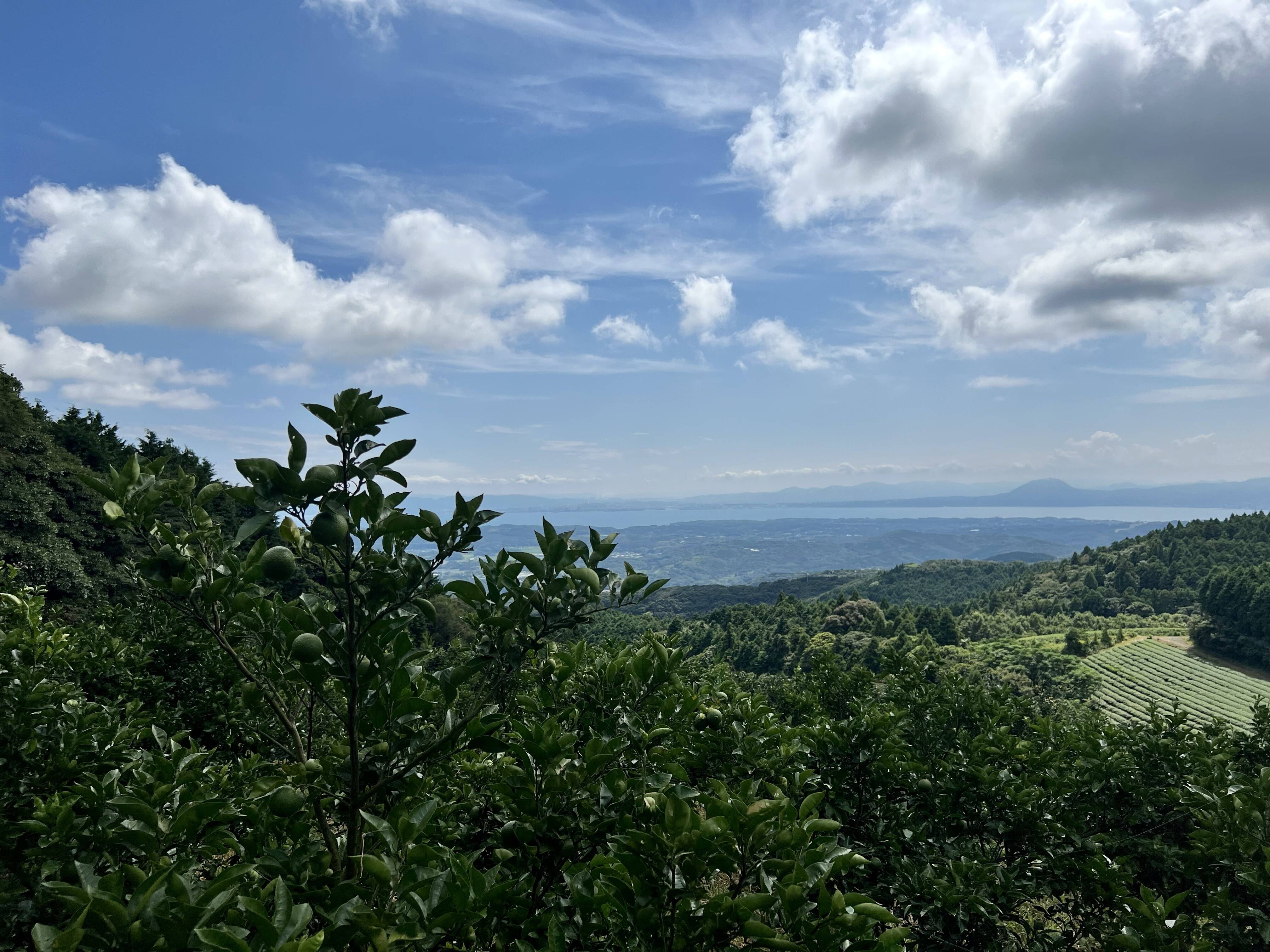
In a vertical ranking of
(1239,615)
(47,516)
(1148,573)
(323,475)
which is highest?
(323,475)

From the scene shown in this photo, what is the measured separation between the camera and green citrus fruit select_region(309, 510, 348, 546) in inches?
67.2

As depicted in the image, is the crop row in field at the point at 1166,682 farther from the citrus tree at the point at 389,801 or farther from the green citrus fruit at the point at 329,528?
the green citrus fruit at the point at 329,528

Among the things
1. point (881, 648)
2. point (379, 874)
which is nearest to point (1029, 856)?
point (881, 648)

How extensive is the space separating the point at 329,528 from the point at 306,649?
0.39 metres

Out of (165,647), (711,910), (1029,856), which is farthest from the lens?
(165,647)

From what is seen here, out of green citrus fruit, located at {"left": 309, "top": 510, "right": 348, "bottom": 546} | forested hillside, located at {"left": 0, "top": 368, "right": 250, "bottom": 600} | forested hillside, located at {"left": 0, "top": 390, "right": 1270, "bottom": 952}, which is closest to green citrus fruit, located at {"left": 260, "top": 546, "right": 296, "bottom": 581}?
forested hillside, located at {"left": 0, "top": 390, "right": 1270, "bottom": 952}

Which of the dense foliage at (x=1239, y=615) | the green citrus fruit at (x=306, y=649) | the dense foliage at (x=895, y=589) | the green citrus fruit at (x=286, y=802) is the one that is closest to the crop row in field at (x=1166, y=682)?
the dense foliage at (x=1239, y=615)

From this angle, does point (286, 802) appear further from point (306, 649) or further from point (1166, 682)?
point (1166, 682)

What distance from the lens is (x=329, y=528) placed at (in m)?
1.72

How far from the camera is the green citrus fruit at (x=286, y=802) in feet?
6.14

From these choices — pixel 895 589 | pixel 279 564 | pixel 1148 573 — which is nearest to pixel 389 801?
pixel 279 564

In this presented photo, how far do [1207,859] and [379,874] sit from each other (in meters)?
5.08

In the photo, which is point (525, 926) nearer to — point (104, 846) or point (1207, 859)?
point (104, 846)

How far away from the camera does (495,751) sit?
2.03 meters
